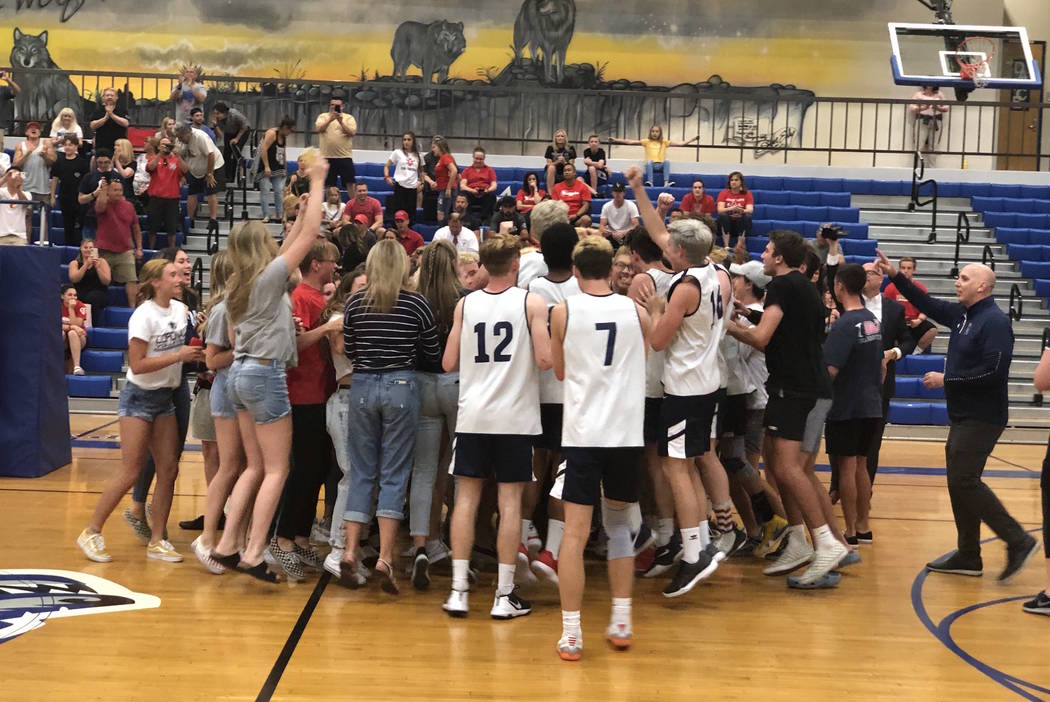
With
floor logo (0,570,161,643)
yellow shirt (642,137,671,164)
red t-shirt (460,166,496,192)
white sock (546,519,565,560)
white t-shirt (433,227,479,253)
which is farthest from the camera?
yellow shirt (642,137,671,164)

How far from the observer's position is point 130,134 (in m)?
18.5

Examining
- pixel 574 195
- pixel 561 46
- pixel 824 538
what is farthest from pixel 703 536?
pixel 561 46

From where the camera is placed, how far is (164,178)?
576 inches

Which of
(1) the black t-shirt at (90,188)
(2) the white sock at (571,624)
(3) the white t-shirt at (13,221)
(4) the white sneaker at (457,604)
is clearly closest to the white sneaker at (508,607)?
(4) the white sneaker at (457,604)

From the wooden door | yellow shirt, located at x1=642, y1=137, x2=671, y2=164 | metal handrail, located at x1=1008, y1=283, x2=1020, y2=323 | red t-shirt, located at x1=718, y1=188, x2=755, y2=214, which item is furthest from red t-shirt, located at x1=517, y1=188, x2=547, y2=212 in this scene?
the wooden door

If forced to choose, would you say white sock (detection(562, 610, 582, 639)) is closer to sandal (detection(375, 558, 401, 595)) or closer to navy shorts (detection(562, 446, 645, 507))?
navy shorts (detection(562, 446, 645, 507))

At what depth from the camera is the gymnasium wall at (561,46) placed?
69.7 feet

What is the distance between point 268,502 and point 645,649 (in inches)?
79.7

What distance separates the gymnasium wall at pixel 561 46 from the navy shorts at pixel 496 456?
1618 centimetres

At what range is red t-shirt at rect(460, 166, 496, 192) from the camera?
15.6 m

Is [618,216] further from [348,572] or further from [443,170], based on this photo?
[348,572]

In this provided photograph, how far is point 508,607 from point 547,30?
59.5 ft

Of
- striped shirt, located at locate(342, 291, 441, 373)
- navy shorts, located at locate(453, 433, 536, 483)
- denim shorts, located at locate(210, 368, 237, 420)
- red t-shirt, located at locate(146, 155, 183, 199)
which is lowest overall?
navy shorts, located at locate(453, 433, 536, 483)

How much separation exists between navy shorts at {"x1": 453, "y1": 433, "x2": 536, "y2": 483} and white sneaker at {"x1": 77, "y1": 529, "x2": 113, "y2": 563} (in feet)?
7.25
